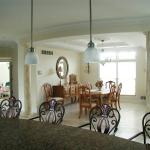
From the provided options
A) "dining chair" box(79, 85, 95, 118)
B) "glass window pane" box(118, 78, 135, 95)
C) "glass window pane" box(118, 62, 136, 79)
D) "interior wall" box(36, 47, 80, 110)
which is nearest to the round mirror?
"interior wall" box(36, 47, 80, 110)

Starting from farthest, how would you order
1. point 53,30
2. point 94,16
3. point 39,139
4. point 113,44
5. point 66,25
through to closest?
1. point 113,44
2. point 53,30
3. point 66,25
4. point 94,16
5. point 39,139

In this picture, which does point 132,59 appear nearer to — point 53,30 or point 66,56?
point 66,56

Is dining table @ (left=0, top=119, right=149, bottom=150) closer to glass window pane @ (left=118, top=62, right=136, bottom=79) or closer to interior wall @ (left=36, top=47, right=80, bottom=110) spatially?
interior wall @ (left=36, top=47, right=80, bottom=110)

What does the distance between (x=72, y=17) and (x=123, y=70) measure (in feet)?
20.5

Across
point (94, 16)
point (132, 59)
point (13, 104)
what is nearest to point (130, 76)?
point (132, 59)

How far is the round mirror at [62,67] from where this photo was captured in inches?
361

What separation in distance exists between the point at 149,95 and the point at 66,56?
18.3ft

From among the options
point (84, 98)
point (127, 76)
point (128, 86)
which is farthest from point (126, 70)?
point (84, 98)

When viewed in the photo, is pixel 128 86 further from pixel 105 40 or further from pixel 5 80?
pixel 5 80

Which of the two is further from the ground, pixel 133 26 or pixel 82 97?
pixel 133 26

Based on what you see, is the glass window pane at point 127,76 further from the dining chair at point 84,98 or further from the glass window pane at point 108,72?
the dining chair at point 84,98

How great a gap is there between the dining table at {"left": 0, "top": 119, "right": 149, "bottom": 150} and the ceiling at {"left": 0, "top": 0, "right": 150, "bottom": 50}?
2135mm

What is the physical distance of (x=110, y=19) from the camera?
15.5ft

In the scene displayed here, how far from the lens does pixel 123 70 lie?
10.3 meters
